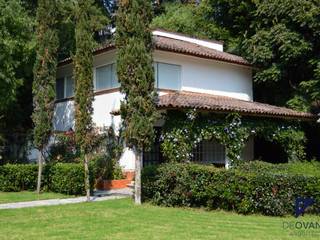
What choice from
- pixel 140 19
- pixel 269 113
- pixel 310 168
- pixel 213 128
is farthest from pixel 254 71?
pixel 140 19

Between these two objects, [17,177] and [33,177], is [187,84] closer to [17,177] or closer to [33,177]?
[33,177]

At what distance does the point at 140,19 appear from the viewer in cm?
1385

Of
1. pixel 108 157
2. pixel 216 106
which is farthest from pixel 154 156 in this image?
pixel 216 106

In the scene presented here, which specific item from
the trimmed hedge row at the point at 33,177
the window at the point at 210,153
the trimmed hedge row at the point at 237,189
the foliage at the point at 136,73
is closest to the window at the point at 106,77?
the window at the point at 210,153

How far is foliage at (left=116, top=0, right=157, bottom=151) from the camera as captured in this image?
13688 mm

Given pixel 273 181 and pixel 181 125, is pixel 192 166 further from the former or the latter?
pixel 181 125

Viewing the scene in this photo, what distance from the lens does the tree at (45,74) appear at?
17.1 meters

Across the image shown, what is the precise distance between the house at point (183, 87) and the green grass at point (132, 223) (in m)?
5.67

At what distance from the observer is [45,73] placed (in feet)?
56.3

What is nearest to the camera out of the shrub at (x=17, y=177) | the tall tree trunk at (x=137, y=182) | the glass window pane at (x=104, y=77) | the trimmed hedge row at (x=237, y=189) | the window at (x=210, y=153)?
the trimmed hedge row at (x=237, y=189)

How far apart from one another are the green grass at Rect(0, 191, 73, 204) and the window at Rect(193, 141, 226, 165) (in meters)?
7.01

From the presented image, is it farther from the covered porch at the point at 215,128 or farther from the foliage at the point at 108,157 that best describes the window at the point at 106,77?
the covered porch at the point at 215,128

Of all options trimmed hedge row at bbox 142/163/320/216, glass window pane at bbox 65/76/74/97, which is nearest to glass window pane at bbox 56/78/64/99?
glass window pane at bbox 65/76/74/97

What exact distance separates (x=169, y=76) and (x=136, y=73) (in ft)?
23.4
